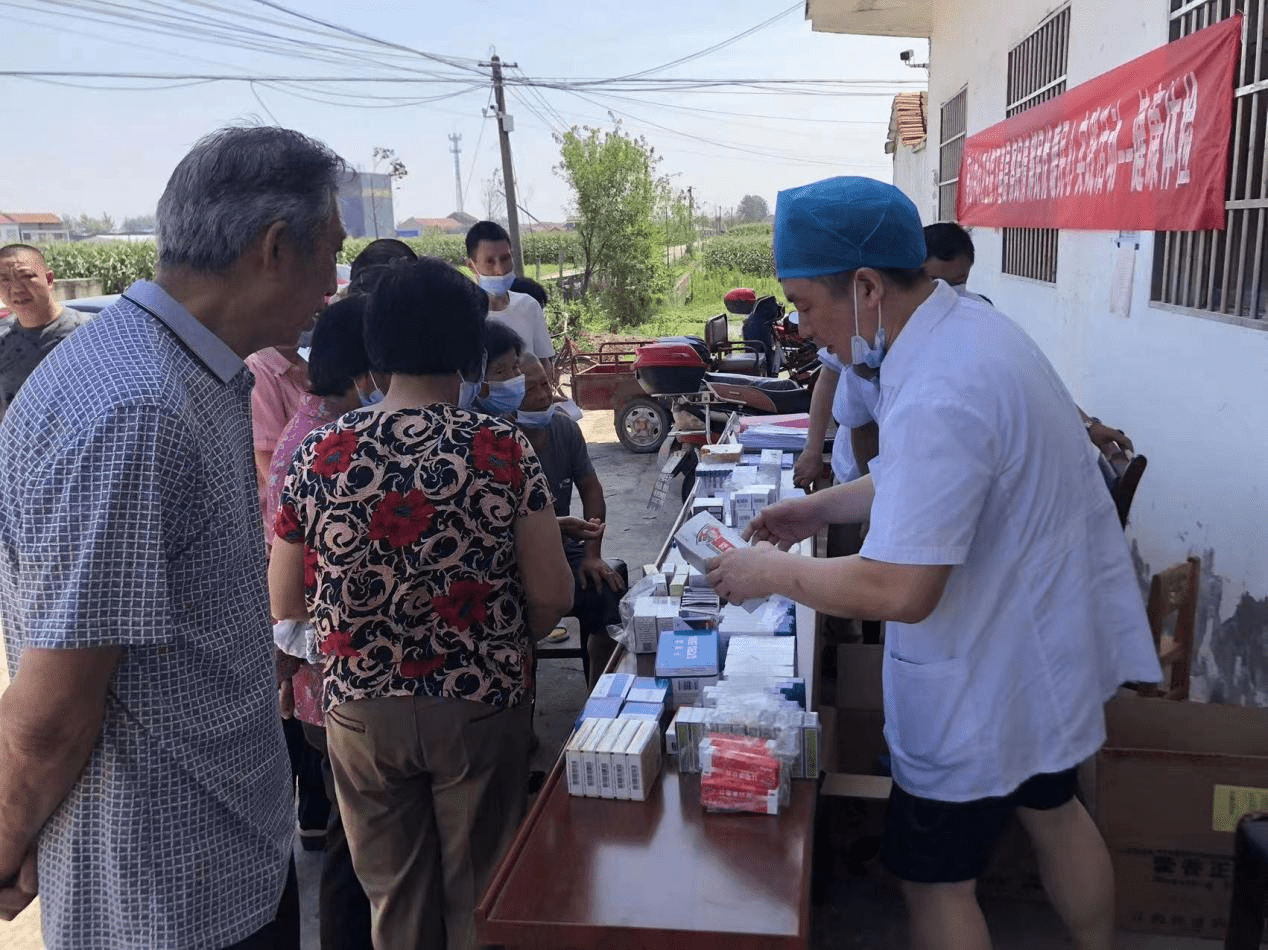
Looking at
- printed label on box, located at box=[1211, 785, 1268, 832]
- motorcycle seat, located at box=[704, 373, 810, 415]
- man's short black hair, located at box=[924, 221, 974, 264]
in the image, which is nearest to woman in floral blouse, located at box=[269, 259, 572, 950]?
printed label on box, located at box=[1211, 785, 1268, 832]

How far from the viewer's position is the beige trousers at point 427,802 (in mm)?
Answer: 1896

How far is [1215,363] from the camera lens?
3.40 meters

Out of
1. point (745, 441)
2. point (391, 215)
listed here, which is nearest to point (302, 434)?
point (745, 441)

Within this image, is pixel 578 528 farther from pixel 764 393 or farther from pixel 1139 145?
pixel 764 393

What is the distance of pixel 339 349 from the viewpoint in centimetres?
251

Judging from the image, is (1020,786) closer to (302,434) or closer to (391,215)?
(302,434)

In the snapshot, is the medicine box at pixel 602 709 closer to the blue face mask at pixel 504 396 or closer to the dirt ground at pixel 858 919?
the dirt ground at pixel 858 919

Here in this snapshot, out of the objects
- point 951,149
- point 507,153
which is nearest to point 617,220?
point 507,153

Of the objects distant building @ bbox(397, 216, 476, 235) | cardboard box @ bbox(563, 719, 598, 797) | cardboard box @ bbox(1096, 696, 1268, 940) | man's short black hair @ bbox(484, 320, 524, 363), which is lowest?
cardboard box @ bbox(1096, 696, 1268, 940)

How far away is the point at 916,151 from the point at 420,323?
14.0 metres

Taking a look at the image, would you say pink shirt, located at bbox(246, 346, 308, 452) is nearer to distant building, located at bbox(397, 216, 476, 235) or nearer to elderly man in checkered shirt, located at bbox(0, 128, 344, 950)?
elderly man in checkered shirt, located at bbox(0, 128, 344, 950)

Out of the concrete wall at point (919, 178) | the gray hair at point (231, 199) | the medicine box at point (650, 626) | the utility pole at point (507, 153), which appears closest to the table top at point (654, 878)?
the medicine box at point (650, 626)

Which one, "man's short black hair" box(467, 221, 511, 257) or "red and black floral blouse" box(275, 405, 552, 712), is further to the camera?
"man's short black hair" box(467, 221, 511, 257)

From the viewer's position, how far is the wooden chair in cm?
283
